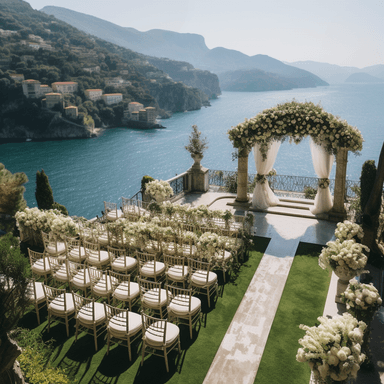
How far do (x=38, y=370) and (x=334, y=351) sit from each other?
4.13 meters

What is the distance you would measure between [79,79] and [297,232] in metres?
101

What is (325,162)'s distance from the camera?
39.4ft

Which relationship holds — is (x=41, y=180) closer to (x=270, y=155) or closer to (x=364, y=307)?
(x=270, y=155)

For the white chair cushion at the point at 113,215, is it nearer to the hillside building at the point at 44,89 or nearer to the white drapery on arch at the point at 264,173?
the white drapery on arch at the point at 264,173

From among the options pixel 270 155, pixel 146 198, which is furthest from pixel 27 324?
pixel 270 155

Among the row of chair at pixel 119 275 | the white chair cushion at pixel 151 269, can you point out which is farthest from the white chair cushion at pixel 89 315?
the white chair cushion at pixel 151 269

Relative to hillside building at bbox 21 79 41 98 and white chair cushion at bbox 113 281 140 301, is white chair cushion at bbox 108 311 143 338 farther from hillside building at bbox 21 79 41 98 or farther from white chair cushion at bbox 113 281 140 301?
hillside building at bbox 21 79 41 98

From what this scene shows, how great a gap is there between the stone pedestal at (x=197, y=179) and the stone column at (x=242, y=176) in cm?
203

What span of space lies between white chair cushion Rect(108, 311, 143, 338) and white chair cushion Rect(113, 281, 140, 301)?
664 mm

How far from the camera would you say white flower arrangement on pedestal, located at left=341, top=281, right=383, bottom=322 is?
204 inches

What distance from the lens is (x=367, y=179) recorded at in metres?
9.41

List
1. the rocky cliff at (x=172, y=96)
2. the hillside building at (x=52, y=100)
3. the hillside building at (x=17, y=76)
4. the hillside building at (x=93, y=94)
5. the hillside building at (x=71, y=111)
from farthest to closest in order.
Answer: the rocky cliff at (x=172, y=96) < the hillside building at (x=93, y=94) < the hillside building at (x=17, y=76) < the hillside building at (x=52, y=100) < the hillside building at (x=71, y=111)

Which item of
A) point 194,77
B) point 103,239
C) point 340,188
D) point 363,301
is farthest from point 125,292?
point 194,77

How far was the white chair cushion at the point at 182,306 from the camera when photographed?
624cm
